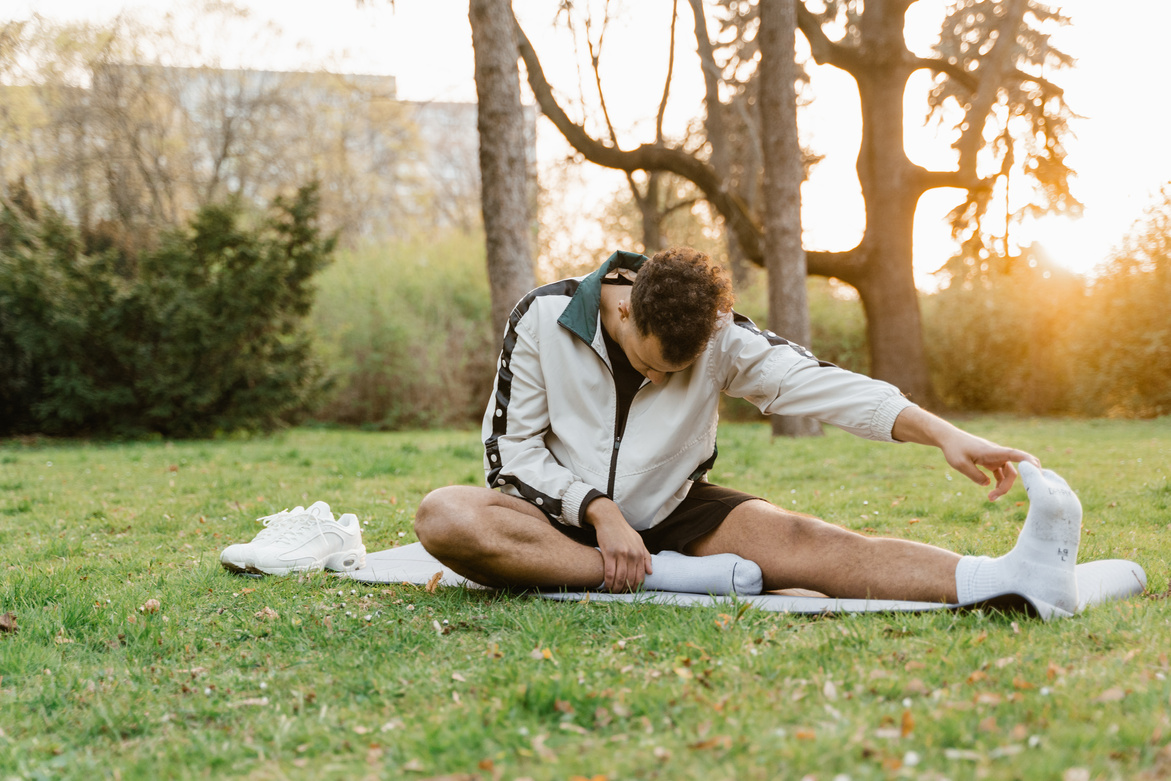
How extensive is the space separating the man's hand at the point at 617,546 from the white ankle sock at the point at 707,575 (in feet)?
0.24

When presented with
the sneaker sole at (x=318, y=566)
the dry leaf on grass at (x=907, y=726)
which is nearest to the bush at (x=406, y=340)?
the sneaker sole at (x=318, y=566)

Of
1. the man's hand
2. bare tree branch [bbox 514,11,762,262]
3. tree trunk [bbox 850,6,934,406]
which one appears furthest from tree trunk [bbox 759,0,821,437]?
the man's hand

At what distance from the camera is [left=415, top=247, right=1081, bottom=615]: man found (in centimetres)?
272

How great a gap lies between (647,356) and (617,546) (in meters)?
0.68

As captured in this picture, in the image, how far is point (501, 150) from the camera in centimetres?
816

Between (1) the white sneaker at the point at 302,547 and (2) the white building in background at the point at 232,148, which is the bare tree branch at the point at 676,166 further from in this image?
(1) the white sneaker at the point at 302,547

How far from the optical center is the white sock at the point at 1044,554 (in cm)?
240

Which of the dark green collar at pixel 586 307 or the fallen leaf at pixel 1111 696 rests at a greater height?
the dark green collar at pixel 586 307

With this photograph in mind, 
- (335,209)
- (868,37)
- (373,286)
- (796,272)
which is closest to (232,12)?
(335,209)

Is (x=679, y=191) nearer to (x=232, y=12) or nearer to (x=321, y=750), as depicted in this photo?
(x=232, y=12)

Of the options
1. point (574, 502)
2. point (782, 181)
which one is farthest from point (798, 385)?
point (782, 181)

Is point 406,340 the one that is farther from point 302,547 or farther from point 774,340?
point 774,340

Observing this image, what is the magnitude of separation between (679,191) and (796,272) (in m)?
10.2

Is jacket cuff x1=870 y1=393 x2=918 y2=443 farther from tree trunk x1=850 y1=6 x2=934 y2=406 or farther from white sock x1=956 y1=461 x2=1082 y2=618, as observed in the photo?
tree trunk x1=850 y1=6 x2=934 y2=406
